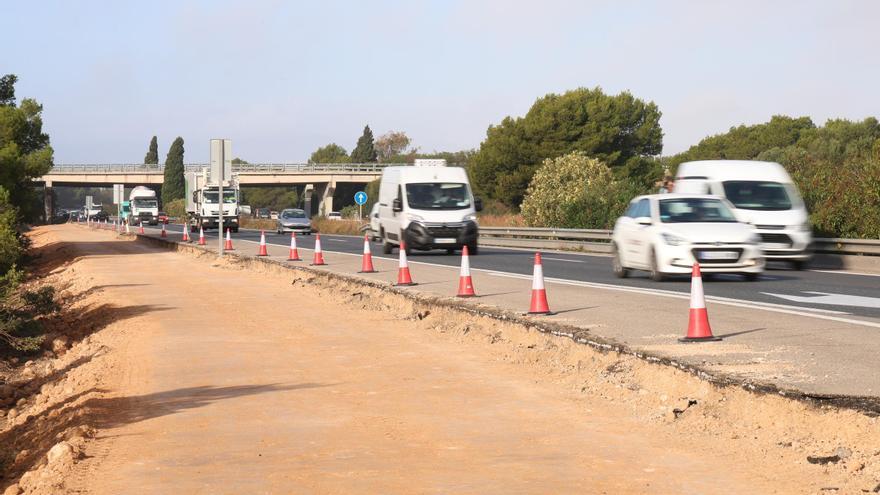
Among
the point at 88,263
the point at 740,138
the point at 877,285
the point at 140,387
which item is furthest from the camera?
the point at 740,138

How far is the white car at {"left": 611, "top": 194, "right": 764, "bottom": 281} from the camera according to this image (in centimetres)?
2070

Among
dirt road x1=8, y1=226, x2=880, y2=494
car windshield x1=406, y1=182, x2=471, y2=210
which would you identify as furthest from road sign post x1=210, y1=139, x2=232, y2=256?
dirt road x1=8, y1=226, x2=880, y2=494

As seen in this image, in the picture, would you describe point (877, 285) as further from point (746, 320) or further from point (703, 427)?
point (703, 427)

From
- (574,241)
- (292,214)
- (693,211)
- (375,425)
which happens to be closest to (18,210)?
(574,241)

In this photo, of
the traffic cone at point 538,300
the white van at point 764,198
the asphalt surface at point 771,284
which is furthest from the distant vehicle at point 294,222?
the traffic cone at point 538,300

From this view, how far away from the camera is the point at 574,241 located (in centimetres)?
4231

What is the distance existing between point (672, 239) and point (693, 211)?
141 centimetres

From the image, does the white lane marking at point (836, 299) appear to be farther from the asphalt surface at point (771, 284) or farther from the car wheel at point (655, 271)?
the car wheel at point (655, 271)

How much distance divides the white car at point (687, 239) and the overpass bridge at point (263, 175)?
10526cm

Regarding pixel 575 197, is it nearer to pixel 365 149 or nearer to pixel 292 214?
pixel 292 214

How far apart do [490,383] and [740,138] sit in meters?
100

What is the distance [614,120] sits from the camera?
87.1 metres

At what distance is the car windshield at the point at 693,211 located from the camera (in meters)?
21.7

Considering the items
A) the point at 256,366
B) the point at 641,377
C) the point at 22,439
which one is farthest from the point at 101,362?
the point at 641,377
